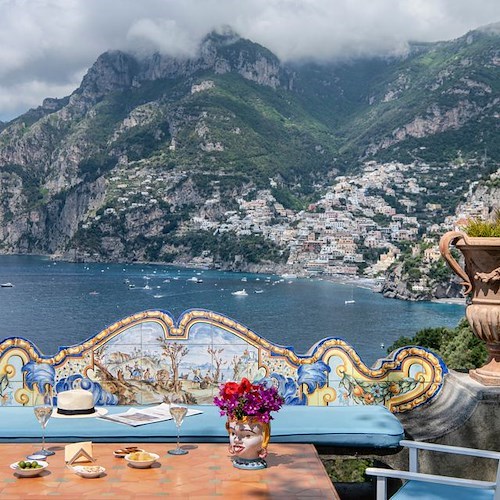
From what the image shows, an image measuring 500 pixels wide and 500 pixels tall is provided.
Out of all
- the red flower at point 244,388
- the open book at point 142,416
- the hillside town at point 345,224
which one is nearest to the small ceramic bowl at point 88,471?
the red flower at point 244,388

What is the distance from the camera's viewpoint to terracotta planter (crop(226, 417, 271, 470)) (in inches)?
134

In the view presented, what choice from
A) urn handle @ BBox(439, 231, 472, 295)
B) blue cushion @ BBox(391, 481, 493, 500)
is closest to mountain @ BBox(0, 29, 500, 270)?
urn handle @ BBox(439, 231, 472, 295)

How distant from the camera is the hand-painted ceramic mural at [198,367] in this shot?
519 centimetres

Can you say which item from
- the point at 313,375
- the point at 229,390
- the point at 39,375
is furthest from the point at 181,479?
the point at 39,375

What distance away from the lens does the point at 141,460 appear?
3.39 metres

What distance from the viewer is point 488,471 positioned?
472cm

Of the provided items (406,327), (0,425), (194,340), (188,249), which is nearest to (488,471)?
(194,340)

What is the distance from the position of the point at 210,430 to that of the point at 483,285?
7.21 feet

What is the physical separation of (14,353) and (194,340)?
1.34 metres

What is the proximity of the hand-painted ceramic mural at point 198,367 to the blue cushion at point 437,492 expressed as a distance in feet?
6.21

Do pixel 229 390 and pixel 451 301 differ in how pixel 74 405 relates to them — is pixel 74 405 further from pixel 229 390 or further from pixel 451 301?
pixel 451 301

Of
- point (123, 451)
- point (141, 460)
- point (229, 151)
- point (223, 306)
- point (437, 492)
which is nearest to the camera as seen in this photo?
point (437, 492)

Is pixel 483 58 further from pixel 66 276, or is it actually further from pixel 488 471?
pixel 488 471

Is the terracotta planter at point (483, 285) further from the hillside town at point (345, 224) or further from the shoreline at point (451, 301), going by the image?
the hillside town at point (345, 224)
